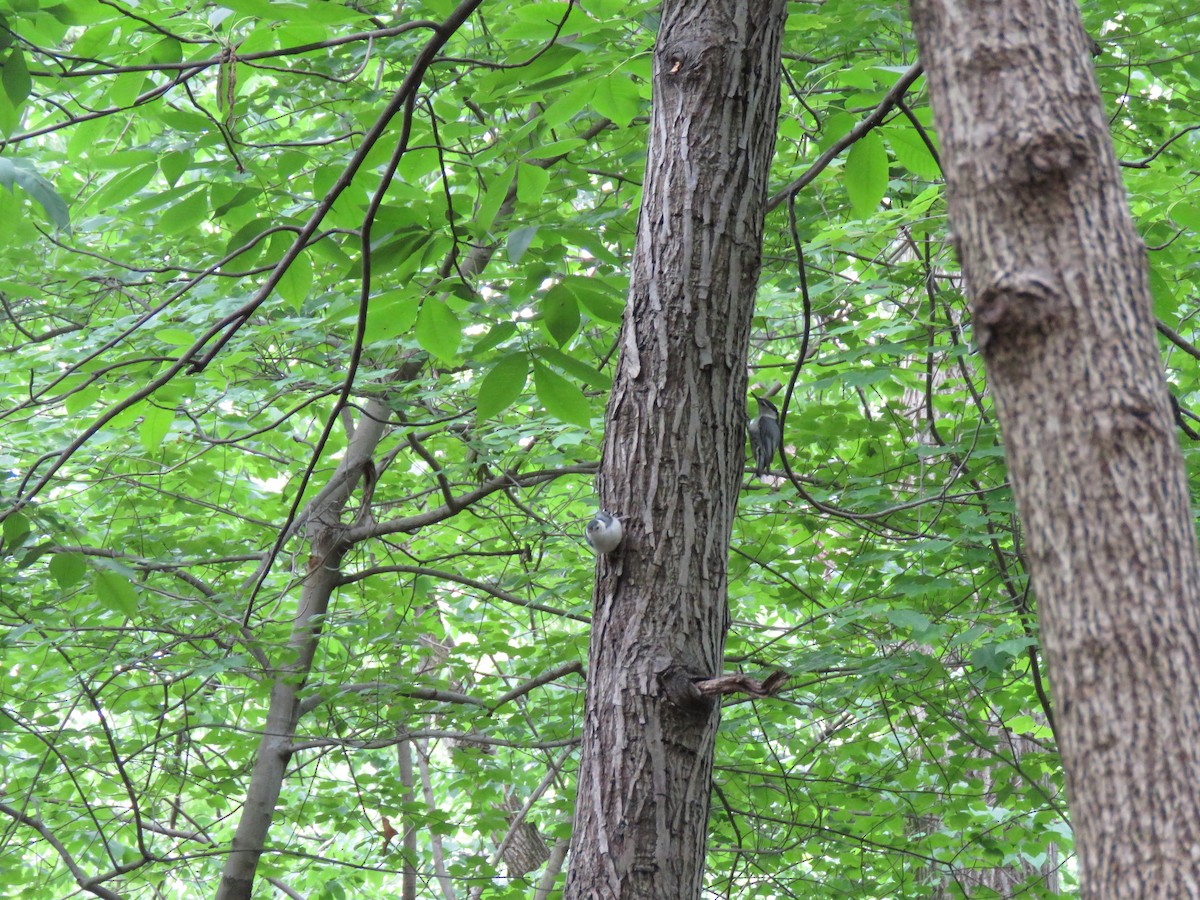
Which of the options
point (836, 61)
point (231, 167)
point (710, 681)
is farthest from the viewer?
point (836, 61)

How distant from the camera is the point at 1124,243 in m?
0.71

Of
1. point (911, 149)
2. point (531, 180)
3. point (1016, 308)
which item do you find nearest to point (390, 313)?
point (531, 180)

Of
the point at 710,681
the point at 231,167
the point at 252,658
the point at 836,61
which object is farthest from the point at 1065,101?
the point at 252,658

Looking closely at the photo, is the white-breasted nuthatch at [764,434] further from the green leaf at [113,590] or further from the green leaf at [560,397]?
the green leaf at [113,590]

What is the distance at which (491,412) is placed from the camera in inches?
71.8

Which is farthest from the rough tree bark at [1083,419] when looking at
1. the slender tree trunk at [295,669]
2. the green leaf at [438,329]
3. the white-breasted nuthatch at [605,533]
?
the slender tree trunk at [295,669]

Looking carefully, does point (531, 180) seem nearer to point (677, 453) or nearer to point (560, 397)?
point (560, 397)

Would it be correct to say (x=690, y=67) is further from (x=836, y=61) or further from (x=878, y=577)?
(x=878, y=577)

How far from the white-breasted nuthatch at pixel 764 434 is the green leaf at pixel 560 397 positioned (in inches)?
20.5

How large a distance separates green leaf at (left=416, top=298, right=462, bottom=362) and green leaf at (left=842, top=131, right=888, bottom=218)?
86 centimetres

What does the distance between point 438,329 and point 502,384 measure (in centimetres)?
22

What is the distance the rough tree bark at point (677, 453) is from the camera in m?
1.48

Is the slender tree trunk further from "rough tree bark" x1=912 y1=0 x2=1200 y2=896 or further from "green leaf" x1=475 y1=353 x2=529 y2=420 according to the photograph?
"rough tree bark" x1=912 y1=0 x2=1200 y2=896

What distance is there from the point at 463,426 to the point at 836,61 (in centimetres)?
200
